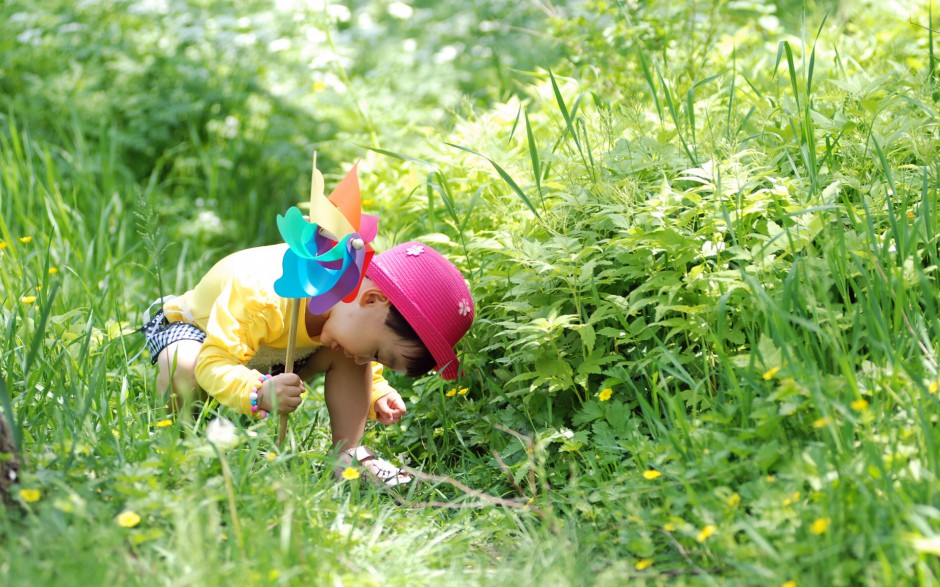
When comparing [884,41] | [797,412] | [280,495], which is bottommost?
[280,495]

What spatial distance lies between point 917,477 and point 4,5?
4.99 metres

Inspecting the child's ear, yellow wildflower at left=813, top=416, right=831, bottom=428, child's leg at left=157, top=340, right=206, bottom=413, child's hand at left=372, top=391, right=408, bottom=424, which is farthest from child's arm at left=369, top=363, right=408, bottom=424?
yellow wildflower at left=813, top=416, right=831, bottom=428

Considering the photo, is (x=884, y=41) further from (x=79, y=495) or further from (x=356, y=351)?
(x=79, y=495)

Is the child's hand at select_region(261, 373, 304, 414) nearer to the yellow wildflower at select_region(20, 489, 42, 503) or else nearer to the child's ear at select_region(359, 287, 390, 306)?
the child's ear at select_region(359, 287, 390, 306)

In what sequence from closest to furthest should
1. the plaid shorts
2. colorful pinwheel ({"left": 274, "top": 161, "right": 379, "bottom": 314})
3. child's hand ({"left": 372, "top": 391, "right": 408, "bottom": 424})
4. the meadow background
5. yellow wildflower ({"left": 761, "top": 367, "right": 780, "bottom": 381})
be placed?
the meadow background, yellow wildflower ({"left": 761, "top": 367, "right": 780, "bottom": 381}), colorful pinwheel ({"left": 274, "top": 161, "right": 379, "bottom": 314}), the plaid shorts, child's hand ({"left": 372, "top": 391, "right": 408, "bottom": 424})

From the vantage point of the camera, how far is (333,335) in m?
2.54

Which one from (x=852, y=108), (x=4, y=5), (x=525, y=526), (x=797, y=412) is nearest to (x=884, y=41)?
(x=852, y=108)

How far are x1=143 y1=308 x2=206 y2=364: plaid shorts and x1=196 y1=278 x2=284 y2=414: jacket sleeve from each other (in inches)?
5.0

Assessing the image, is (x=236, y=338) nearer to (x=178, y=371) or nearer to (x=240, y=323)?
(x=240, y=323)

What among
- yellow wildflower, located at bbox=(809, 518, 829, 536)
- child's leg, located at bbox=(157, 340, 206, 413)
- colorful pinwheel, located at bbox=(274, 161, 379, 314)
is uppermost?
colorful pinwheel, located at bbox=(274, 161, 379, 314)

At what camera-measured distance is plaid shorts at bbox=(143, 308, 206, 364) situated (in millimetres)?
2604

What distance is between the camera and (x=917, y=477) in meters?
1.67

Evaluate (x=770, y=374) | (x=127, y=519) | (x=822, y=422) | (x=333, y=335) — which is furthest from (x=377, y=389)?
(x=822, y=422)

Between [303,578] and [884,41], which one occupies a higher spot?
[884,41]
